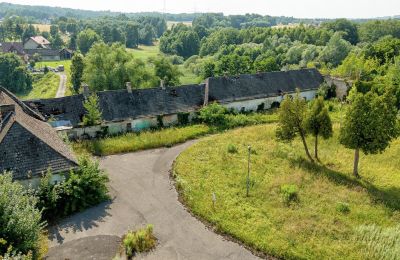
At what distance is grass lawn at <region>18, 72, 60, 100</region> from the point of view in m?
66.6

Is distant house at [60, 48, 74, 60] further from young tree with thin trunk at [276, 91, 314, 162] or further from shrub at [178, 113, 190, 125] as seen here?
young tree with thin trunk at [276, 91, 314, 162]

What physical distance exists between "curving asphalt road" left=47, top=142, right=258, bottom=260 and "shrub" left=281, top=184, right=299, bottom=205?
5.81 meters

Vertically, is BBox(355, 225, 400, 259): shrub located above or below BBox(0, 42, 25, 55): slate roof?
Answer: below

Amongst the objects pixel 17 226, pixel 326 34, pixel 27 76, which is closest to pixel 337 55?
pixel 326 34

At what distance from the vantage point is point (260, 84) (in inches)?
1802

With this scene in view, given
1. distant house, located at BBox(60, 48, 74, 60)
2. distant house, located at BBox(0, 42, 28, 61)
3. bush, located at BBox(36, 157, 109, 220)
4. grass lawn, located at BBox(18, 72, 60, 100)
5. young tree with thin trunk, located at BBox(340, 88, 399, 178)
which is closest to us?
bush, located at BBox(36, 157, 109, 220)

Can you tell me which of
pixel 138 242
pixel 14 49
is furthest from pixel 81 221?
pixel 14 49

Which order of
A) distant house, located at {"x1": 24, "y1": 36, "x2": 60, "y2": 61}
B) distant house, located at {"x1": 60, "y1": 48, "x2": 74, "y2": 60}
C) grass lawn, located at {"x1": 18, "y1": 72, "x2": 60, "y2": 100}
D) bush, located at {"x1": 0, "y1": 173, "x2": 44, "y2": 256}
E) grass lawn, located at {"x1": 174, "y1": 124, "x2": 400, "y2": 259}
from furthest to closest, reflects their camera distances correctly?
distant house, located at {"x1": 60, "y1": 48, "x2": 74, "y2": 60}, distant house, located at {"x1": 24, "y1": 36, "x2": 60, "y2": 61}, grass lawn, located at {"x1": 18, "y1": 72, "x2": 60, "y2": 100}, grass lawn, located at {"x1": 174, "y1": 124, "x2": 400, "y2": 259}, bush, located at {"x1": 0, "y1": 173, "x2": 44, "y2": 256}

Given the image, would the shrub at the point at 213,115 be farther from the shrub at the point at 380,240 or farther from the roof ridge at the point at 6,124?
the shrub at the point at 380,240

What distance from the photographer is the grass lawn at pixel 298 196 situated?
2050cm

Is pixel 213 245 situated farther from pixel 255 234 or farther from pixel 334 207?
pixel 334 207

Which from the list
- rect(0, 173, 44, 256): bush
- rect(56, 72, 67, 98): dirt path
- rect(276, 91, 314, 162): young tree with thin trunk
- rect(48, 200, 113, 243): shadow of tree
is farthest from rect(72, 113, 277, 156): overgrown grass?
rect(56, 72, 67, 98): dirt path

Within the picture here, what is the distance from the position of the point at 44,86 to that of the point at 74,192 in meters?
57.5

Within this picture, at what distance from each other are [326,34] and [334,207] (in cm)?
8910
